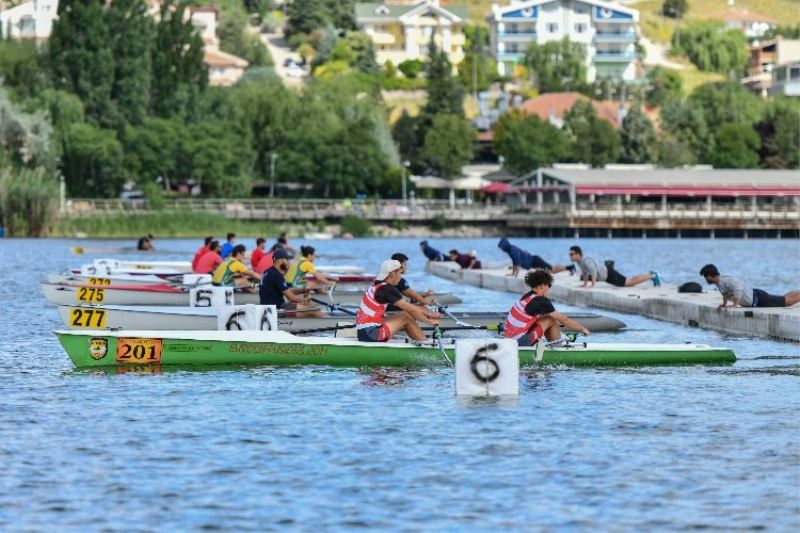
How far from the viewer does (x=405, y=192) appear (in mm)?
144750

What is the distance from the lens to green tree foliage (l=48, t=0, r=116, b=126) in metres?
124

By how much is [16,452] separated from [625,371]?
10.9m

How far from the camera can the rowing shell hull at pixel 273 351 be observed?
91.6ft

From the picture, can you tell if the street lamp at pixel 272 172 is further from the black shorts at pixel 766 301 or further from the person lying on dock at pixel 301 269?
the black shorts at pixel 766 301

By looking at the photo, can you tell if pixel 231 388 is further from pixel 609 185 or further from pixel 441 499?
pixel 609 185

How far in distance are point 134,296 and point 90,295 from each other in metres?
1.04

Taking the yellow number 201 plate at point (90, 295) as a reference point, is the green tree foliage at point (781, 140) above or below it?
above

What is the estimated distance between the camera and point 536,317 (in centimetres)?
2731

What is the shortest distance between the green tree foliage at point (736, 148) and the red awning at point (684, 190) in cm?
2337

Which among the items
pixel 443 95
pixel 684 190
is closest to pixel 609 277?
pixel 684 190

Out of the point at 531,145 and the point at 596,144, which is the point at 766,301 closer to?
the point at 531,145

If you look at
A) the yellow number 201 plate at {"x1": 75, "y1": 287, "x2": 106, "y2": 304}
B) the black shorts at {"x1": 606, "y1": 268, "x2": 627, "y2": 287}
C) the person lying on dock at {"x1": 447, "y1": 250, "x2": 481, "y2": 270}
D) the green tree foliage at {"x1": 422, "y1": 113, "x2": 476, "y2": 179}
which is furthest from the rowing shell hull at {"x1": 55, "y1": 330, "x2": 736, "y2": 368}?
the green tree foliage at {"x1": 422, "y1": 113, "x2": 476, "y2": 179}

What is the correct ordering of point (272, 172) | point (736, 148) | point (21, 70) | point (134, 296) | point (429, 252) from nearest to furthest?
point (134, 296)
point (429, 252)
point (21, 70)
point (272, 172)
point (736, 148)

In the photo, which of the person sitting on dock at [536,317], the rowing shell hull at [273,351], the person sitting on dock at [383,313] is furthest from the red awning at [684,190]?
the person sitting on dock at [536,317]
